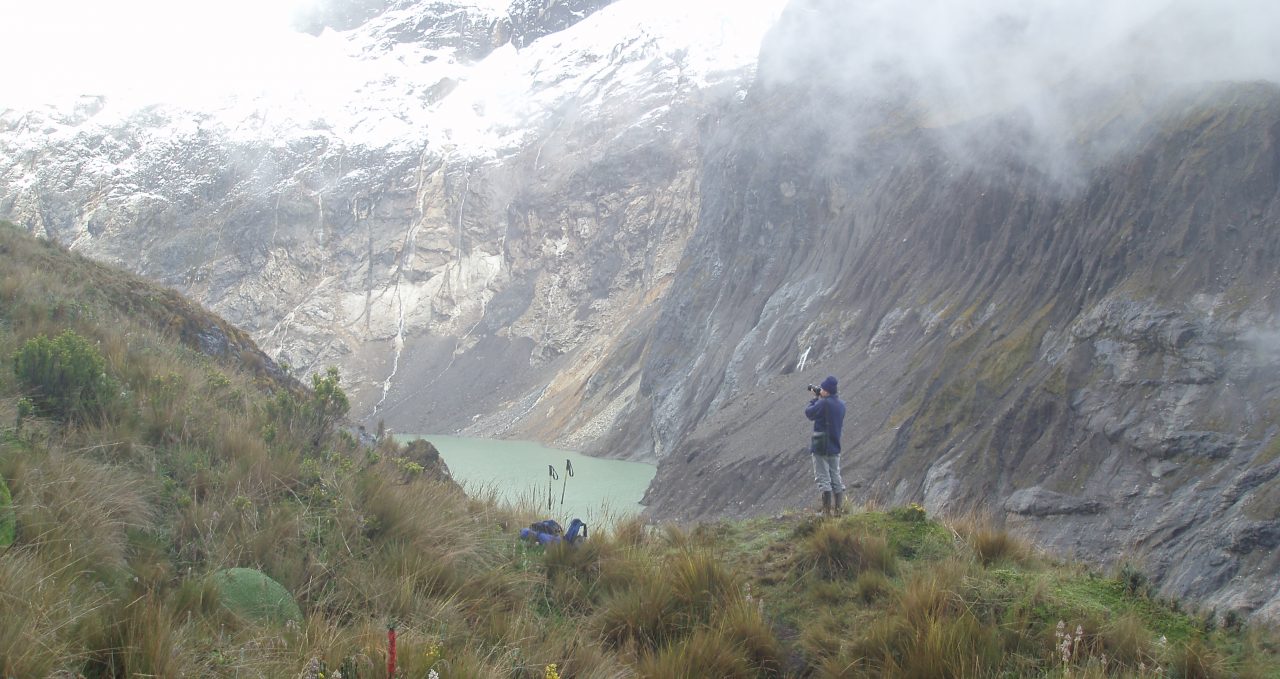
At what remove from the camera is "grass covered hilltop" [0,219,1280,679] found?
3.28m

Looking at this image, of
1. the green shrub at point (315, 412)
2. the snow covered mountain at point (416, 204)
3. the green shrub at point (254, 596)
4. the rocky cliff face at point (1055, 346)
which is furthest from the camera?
the snow covered mountain at point (416, 204)

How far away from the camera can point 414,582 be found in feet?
13.8

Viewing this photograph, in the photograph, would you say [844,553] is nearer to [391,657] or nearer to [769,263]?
[391,657]

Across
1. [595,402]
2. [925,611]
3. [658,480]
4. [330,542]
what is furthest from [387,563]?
[595,402]

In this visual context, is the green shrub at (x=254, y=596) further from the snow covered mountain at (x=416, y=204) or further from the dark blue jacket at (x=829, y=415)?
the snow covered mountain at (x=416, y=204)

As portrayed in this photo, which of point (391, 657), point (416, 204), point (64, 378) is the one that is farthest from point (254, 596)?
point (416, 204)

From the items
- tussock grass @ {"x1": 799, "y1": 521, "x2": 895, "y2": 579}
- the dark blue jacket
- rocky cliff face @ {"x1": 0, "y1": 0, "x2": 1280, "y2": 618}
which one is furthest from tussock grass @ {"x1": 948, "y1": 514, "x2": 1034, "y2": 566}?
rocky cliff face @ {"x1": 0, "y1": 0, "x2": 1280, "y2": 618}

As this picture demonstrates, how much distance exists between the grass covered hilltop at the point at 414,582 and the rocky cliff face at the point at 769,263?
488cm

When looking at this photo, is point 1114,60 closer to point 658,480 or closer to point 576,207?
point 658,480

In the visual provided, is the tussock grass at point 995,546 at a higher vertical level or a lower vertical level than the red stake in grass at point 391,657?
lower

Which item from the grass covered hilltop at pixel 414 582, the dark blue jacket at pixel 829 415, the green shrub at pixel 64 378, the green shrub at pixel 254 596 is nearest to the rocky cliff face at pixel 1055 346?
the dark blue jacket at pixel 829 415

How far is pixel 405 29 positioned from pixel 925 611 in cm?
19892

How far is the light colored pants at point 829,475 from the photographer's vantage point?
837 centimetres

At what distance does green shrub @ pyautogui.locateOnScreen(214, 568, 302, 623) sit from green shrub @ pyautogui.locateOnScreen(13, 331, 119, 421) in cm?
222
